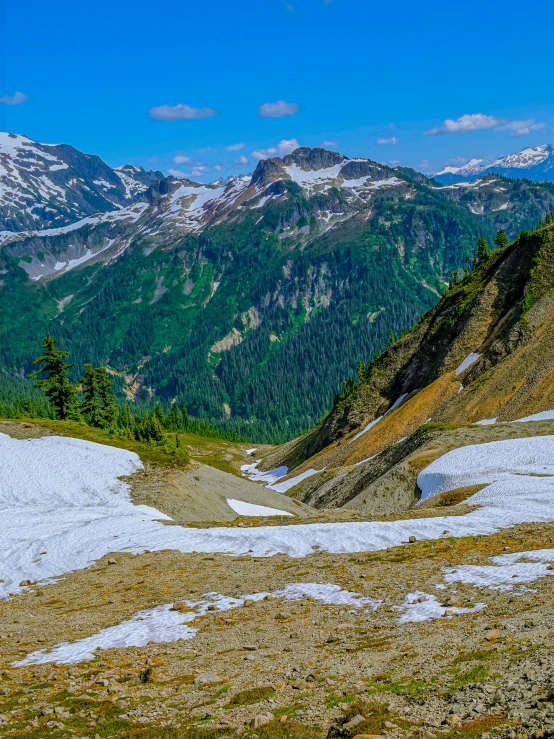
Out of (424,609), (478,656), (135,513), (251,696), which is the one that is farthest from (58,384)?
(478,656)

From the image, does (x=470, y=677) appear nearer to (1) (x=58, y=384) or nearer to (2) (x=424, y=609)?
(2) (x=424, y=609)

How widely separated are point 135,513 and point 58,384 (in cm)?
5037

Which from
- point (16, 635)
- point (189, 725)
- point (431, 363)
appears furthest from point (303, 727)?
point (431, 363)

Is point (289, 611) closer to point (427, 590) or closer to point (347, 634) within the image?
point (347, 634)

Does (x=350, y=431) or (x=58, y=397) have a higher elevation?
(x=58, y=397)

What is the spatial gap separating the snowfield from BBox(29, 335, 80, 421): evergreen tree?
2948 centimetres

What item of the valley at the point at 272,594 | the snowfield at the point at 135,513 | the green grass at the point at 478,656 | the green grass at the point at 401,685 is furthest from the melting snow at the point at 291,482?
the green grass at the point at 401,685

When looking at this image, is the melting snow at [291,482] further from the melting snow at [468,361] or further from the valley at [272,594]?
the valley at [272,594]

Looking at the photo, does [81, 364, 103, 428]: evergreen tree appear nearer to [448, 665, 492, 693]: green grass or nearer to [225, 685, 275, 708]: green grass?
[225, 685, 275, 708]: green grass

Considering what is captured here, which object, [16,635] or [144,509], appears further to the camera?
[144,509]

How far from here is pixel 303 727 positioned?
11.2 meters

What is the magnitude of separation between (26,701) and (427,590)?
1299 cm

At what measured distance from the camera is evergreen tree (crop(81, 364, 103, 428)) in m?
96.4

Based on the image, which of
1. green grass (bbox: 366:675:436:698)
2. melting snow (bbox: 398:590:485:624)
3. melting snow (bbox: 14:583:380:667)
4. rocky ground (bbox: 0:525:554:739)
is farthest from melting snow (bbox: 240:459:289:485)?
green grass (bbox: 366:675:436:698)
